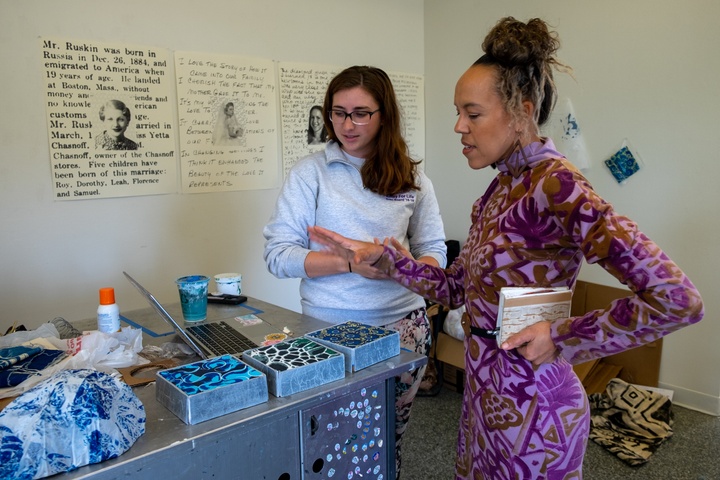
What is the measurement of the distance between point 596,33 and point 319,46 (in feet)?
5.21

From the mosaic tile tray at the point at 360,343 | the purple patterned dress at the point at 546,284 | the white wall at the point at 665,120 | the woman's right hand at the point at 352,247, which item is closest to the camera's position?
the purple patterned dress at the point at 546,284

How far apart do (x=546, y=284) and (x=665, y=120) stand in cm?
218

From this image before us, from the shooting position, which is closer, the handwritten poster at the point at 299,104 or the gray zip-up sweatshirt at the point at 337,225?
the gray zip-up sweatshirt at the point at 337,225

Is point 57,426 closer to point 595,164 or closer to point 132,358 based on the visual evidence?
point 132,358

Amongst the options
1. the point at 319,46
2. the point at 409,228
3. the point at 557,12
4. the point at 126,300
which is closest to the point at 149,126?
the point at 126,300

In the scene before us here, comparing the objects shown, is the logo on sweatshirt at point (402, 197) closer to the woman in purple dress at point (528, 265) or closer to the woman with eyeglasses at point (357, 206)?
the woman with eyeglasses at point (357, 206)

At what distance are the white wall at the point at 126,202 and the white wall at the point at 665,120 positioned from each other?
1.43 metres

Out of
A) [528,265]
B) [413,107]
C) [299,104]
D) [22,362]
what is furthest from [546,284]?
[413,107]

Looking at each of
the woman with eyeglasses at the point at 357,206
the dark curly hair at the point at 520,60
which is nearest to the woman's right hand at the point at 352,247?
the woman with eyeglasses at the point at 357,206

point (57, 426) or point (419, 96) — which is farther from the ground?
point (419, 96)

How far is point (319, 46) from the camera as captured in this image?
3.24 meters

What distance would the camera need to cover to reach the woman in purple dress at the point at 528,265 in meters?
0.90

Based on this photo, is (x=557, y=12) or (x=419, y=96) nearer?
(x=557, y=12)

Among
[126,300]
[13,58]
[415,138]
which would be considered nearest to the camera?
[13,58]
